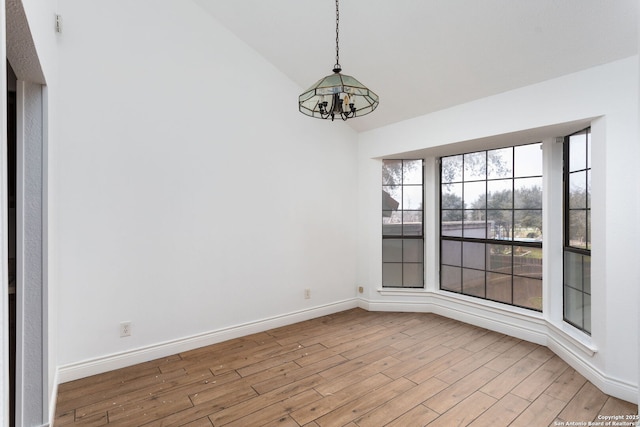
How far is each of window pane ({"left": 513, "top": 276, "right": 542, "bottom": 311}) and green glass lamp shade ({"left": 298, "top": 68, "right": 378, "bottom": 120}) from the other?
8.84 feet

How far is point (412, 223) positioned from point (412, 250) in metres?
0.37

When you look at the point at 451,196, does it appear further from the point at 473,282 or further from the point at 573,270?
the point at 573,270

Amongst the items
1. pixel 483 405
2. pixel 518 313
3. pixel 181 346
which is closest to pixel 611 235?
pixel 518 313

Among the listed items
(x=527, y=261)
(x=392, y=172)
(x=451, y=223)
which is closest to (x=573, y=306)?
(x=527, y=261)

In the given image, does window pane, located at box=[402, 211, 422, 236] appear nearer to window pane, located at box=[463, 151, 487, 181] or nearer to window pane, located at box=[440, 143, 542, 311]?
window pane, located at box=[440, 143, 542, 311]

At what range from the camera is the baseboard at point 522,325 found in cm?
247

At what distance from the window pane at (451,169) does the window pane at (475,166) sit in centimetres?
8

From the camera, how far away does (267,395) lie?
246cm

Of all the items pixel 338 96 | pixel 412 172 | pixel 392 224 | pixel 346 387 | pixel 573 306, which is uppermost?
pixel 338 96

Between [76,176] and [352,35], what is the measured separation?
2.66m

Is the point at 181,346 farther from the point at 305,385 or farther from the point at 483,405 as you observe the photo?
the point at 483,405

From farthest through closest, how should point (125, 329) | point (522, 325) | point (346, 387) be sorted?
point (522, 325) → point (125, 329) → point (346, 387)

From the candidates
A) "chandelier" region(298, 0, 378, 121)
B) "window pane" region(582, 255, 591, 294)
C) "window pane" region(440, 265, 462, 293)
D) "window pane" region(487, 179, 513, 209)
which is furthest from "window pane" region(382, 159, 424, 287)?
"chandelier" region(298, 0, 378, 121)

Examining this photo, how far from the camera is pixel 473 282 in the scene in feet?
13.3
